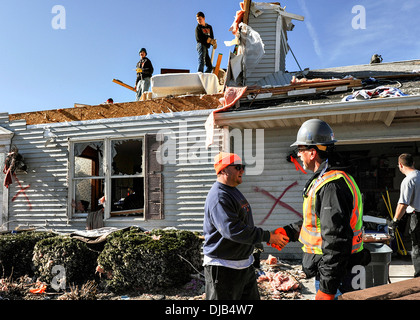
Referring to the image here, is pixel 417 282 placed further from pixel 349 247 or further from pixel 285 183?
pixel 285 183

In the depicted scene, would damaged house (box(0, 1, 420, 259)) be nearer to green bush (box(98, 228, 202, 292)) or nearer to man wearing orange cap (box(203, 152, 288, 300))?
green bush (box(98, 228, 202, 292))

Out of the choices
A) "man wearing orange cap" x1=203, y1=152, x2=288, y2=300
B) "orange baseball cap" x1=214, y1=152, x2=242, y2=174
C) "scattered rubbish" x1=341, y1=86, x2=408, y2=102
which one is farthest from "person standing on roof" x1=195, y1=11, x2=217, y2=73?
"man wearing orange cap" x1=203, y1=152, x2=288, y2=300

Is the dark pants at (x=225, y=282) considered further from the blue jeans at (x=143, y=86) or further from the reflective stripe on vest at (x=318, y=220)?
the blue jeans at (x=143, y=86)

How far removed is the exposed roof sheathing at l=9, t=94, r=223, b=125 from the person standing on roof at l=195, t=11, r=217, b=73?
179 centimetres

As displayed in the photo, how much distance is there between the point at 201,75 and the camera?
8.44 meters

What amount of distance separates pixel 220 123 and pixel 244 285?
467 centimetres

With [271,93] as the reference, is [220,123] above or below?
below

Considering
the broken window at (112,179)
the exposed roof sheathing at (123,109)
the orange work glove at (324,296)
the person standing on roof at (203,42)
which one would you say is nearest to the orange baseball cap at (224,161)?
the orange work glove at (324,296)

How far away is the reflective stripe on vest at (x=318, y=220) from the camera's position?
2.34 m

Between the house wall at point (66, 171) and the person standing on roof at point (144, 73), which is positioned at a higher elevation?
the person standing on roof at point (144, 73)

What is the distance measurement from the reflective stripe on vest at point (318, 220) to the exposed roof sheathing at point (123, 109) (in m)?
5.65

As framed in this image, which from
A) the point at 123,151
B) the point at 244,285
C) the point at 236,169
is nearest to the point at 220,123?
the point at 236,169

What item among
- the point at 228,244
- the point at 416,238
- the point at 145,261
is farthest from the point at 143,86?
the point at 228,244

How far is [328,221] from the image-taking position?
7.14ft
